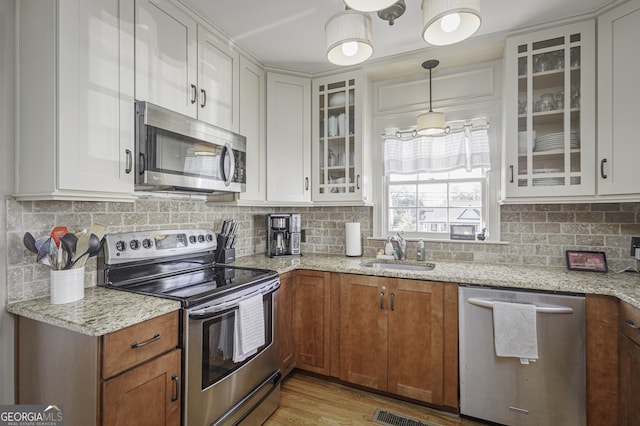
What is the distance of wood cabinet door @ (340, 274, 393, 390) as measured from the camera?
2.19 meters

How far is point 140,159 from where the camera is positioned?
1643mm

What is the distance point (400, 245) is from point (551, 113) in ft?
4.62

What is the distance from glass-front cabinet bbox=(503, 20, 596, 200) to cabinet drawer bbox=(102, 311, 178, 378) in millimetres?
2264

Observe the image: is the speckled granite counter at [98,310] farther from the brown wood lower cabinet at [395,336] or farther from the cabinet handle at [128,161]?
the brown wood lower cabinet at [395,336]

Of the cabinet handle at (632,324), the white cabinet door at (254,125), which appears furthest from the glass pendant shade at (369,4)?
A: the cabinet handle at (632,324)

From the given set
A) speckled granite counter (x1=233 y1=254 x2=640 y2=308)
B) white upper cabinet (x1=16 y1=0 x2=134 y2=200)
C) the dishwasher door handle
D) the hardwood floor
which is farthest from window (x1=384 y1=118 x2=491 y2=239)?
white upper cabinet (x1=16 y1=0 x2=134 y2=200)

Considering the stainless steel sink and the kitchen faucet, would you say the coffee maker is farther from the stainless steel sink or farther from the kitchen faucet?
the kitchen faucet

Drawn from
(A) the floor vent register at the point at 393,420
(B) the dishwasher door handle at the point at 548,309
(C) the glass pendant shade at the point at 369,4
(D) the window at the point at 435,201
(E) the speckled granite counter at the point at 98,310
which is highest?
(C) the glass pendant shade at the point at 369,4

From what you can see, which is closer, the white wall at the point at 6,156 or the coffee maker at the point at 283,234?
the white wall at the point at 6,156

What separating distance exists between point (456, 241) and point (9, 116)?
2889mm

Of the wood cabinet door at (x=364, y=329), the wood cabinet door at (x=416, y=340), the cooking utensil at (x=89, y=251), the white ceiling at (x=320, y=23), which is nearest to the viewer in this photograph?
the cooking utensil at (x=89, y=251)

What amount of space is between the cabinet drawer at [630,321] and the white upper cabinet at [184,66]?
8.47ft

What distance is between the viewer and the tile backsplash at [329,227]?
1.50 meters

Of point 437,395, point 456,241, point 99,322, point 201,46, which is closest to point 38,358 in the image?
point 99,322
